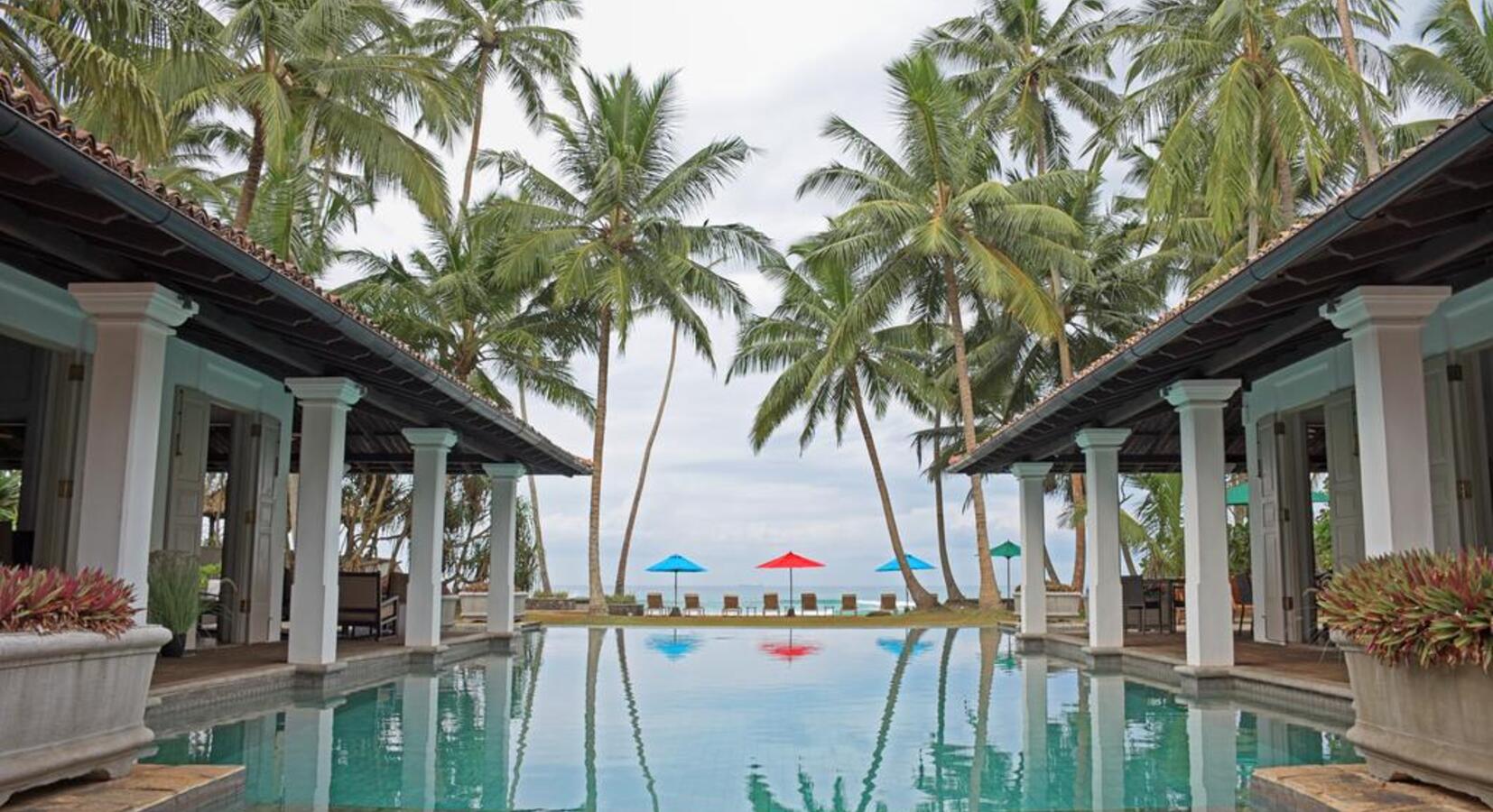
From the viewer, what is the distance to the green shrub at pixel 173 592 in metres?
11.0

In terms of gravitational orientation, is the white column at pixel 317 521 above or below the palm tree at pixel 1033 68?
below

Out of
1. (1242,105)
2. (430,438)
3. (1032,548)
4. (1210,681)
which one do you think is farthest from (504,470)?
(1242,105)

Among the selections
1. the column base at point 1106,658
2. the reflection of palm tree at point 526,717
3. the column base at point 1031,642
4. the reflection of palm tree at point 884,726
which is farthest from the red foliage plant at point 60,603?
the column base at point 1031,642

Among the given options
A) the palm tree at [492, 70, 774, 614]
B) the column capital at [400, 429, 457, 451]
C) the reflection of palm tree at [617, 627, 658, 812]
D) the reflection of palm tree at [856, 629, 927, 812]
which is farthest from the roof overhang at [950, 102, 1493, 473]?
the palm tree at [492, 70, 774, 614]

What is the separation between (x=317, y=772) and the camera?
717 centimetres

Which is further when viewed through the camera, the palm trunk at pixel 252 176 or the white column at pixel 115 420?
the palm trunk at pixel 252 176

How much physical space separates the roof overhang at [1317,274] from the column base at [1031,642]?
511 centimetres

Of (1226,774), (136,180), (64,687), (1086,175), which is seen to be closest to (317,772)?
(64,687)

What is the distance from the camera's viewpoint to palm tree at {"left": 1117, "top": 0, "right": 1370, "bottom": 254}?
52.7ft

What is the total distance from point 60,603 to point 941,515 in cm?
2967

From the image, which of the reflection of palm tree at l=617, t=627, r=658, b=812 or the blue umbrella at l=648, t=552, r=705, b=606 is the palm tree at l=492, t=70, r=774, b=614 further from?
the reflection of palm tree at l=617, t=627, r=658, b=812

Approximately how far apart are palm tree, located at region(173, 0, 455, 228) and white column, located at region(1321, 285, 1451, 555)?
13.0m

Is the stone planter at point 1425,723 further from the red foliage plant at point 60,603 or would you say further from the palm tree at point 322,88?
the palm tree at point 322,88

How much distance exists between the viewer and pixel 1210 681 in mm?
11406
